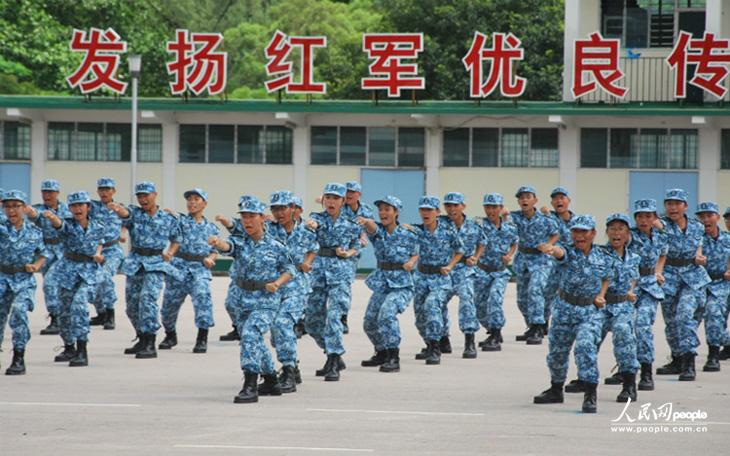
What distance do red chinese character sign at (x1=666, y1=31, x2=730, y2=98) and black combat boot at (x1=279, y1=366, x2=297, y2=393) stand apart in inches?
854

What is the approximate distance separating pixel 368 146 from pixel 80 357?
71.2 ft

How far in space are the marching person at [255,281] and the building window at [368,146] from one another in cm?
2401

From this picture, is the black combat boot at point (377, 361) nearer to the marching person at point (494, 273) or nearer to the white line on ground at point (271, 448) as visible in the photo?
the marching person at point (494, 273)

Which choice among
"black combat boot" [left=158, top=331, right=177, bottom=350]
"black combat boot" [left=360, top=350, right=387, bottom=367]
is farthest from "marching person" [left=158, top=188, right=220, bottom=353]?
"black combat boot" [left=360, top=350, right=387, bottom=367]

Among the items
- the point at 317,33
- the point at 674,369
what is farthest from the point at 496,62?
the point at 317,33

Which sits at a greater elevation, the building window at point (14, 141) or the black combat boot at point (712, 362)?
the building window at point (14, 141)

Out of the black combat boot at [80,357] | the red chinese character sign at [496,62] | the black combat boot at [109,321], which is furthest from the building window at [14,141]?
the black combat boot at [80,357]

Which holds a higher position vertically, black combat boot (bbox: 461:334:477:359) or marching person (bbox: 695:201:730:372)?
marching person (bbox: 695:201:730:372)

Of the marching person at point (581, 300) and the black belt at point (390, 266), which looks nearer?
the marching person at point (581, 300)

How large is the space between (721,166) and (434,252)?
2011 cm

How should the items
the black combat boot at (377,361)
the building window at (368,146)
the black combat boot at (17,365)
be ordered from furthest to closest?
the building window at (368,146) → the black combat boot at (377,361) → the black combat boot at (17,365)

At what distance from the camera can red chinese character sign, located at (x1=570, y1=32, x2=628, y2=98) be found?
34594 millimetres

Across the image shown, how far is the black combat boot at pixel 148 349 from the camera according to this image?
58.5 feet

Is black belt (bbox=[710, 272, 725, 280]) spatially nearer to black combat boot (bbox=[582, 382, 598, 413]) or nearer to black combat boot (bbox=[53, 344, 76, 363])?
black combat boot (bbox=[582, 382, 598, 413])
